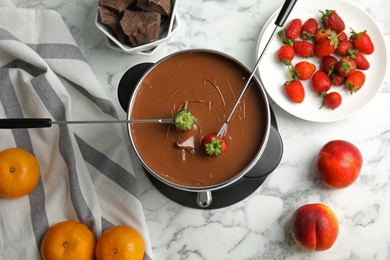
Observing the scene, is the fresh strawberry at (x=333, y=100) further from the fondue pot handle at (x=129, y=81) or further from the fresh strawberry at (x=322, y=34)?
the fondue pot handle at (x=129, y=81)

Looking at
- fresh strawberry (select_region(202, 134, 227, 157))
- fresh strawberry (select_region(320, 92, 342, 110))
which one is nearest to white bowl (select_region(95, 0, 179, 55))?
fresh strawberry (select_region(202, 134, 227, 157))

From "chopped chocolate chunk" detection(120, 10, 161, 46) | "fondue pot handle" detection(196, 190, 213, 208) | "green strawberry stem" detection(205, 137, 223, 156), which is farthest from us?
"chopped chocolate chunk" detection(120, 10, 161, 46)

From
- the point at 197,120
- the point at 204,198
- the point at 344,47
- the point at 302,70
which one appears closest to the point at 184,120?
the point at 197,120

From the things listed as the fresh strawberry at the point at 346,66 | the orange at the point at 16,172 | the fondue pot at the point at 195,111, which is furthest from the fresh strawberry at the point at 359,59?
the orange at the point at 16,172

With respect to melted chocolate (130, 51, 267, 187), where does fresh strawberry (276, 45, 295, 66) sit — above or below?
above

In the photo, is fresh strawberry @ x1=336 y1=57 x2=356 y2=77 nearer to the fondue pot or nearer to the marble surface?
the marble surface

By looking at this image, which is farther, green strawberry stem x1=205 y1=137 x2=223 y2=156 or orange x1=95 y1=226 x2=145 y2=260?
orange x1=95 y1=226 x2=145 y2=260

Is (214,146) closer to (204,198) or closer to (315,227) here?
(204,198)
